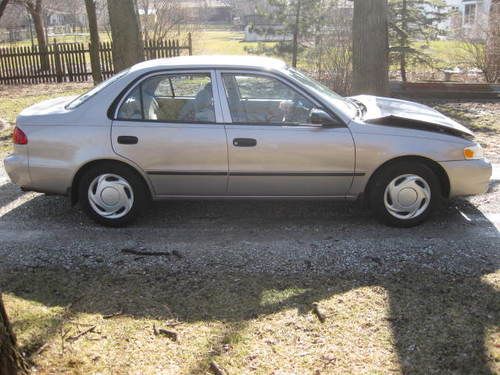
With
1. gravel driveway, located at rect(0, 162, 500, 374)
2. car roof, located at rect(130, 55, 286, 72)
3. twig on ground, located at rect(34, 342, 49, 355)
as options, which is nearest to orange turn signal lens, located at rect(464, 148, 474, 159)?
gravel driveway, located at rect(0, 162, 500, 374)

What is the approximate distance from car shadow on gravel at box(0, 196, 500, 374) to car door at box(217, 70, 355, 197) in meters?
0.65

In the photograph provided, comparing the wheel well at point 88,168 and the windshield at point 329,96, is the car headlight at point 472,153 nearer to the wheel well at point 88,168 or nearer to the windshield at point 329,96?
the windshield at point 329,96

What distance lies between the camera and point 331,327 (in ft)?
12.3

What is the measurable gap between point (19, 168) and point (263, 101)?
253cm

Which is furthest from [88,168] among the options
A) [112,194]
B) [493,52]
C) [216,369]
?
[493,52]

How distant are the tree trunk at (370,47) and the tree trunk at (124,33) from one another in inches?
147

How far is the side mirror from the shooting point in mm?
5324

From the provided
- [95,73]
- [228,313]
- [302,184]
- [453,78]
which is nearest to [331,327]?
[228,313]

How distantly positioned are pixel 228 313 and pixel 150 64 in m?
2.92

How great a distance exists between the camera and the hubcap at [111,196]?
18.1ft

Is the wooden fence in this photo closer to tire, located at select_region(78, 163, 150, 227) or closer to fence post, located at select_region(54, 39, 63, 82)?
fence post, located at select_region(54, 39, 63, 82)

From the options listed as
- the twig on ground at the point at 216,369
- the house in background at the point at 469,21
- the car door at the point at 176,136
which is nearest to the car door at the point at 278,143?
the car door at the point at 176,136

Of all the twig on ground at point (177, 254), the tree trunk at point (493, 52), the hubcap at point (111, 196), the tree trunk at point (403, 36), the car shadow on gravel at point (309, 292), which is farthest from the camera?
the tree trunk at point (403, 36)

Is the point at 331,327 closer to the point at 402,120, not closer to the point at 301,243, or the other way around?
the point at 301,243
